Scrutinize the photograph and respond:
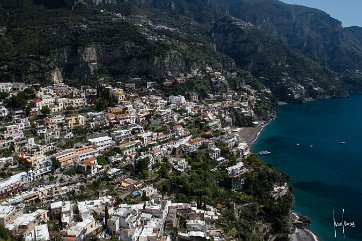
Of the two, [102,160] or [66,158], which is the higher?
[66,158]

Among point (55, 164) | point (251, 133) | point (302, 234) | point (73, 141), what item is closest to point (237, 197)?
point (302, 234)

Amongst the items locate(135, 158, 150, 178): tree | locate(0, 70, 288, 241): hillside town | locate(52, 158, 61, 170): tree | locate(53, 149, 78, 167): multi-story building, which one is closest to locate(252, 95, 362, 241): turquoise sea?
locate(0, 70, 288, 241): hillside town

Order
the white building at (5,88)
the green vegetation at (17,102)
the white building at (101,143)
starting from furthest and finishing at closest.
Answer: the white building at (5,88) < the green vegetation at (17,102) < the white building at (101,143)

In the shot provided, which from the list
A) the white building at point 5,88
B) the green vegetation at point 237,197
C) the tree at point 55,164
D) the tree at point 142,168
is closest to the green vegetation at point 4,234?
the tree at point 55,164

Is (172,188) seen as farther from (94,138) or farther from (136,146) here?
(94,138)

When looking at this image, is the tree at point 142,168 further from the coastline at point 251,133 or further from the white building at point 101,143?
the coastline at point 251,133

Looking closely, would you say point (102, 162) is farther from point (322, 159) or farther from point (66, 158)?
point (322, 159)
